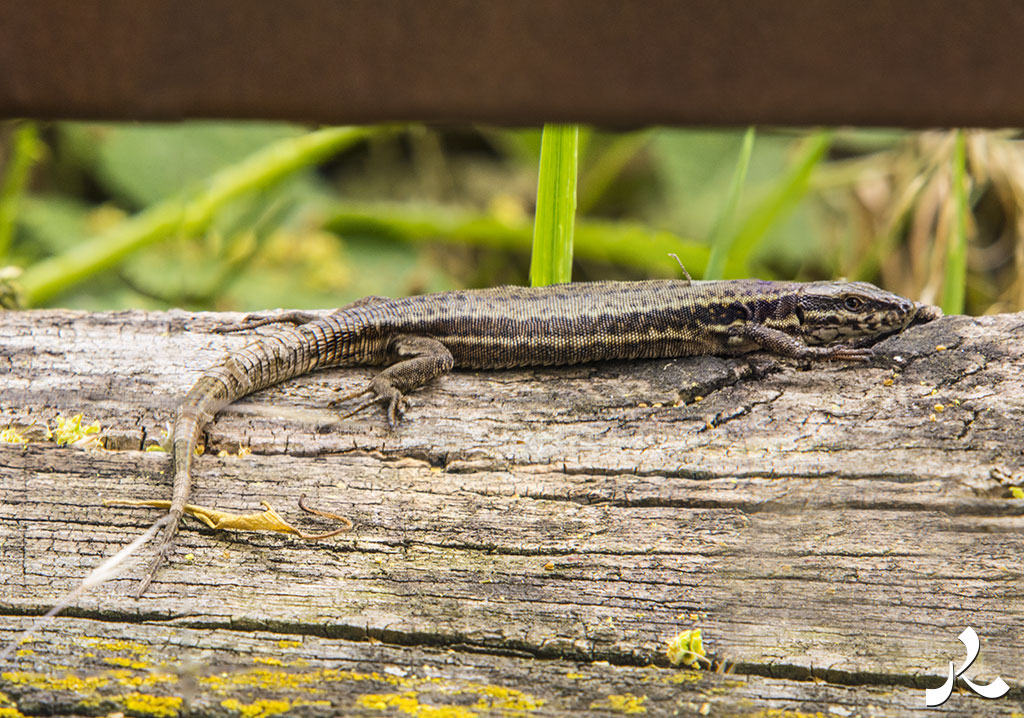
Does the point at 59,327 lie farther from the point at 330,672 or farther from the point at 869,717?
the point at 869,717

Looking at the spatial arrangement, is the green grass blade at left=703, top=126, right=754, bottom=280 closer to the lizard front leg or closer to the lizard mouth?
the lizard front leg

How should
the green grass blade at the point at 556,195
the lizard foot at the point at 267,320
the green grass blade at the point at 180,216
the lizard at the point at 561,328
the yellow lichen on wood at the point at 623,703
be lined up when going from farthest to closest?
1. the green grass blade at the point at 180,216
2. the lizard foot at the point at 267,320
3. the lizard at the point at 561,328
4. the green grass blade at the point at 556,195
5. the yellow lichen on wood at the point at 623,703

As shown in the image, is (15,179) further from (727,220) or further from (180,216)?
(727,220)

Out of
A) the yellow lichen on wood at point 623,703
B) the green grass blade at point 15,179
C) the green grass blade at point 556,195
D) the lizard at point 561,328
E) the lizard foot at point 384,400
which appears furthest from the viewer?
the green grass blade at point 15,179

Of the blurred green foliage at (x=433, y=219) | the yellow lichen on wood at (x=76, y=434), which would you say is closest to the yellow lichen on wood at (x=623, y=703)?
the yellow lichen on wood at (x=76, y=434)

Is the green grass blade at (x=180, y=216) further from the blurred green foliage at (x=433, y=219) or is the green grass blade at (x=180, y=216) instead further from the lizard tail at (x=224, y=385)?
the lizard tail at (x=224, y=385)
